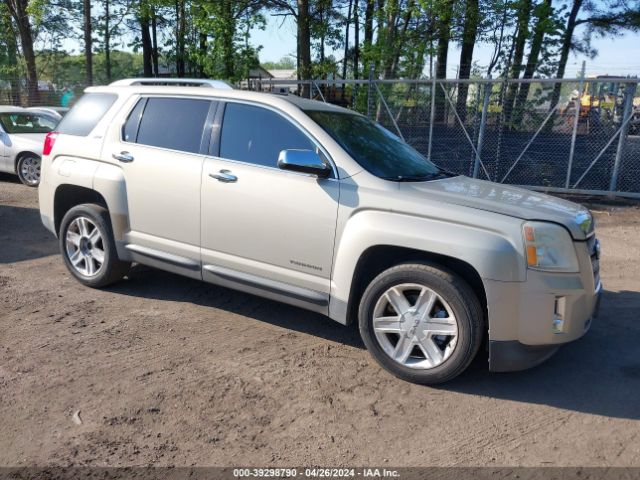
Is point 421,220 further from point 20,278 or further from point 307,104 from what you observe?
point 20,278

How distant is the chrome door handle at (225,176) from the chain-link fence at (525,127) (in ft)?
26.5

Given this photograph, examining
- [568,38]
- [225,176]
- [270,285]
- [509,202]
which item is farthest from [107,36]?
[509,202]

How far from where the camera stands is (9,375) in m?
3.70

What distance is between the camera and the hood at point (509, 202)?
3.58m

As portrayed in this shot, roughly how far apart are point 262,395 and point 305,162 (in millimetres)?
1610

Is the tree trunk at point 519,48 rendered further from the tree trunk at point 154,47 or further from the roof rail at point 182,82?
the tree trunk at point 154,47

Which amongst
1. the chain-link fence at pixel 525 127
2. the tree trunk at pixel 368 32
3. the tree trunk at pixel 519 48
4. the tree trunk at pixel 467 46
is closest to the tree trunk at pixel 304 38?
the tree trunk at pixel 368 32

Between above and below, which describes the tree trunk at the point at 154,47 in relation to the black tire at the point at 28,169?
above

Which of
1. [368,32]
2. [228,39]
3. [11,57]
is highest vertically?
[368,32]

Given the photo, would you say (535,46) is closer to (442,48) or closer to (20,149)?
(442,48)

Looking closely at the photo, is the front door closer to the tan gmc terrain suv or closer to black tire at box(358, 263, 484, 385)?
the tan gmc terrain suv

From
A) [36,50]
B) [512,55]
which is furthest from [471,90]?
[36,50]

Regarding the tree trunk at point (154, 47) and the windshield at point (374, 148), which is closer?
the windshield at point (374, 148)

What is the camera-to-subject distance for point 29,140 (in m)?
11.0
